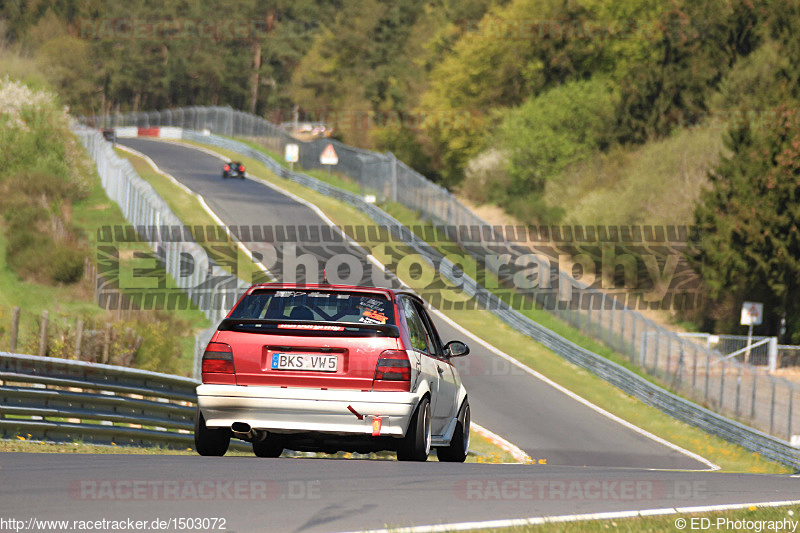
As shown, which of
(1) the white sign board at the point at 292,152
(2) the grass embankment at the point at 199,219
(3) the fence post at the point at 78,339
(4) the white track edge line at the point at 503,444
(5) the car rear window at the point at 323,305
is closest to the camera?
(5) the car rear window at the point at 323,305

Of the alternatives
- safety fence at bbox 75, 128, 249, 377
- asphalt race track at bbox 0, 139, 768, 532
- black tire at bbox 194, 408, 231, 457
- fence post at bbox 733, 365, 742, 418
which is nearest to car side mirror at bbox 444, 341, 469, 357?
asphalt race track at bbox 0, 139, 768, 532

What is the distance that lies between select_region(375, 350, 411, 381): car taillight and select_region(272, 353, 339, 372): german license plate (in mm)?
372

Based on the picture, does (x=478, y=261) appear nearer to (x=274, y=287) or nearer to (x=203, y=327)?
(x=203, y=327)

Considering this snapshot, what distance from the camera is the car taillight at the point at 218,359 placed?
967 cm

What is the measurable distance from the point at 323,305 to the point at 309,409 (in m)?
1.18

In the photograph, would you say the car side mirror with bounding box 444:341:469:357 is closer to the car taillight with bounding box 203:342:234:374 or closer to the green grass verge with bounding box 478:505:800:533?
the car taillight with bounding box 203:342:234:374

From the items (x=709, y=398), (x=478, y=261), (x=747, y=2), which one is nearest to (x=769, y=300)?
(x=478, y=261)

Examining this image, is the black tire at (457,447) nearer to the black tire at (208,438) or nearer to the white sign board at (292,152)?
the black tire at (208,438)

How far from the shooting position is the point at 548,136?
209 feet

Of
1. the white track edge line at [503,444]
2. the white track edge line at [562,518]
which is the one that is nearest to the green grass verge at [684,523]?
the white track edge line at [562,518]

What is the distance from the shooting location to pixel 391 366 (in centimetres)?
962

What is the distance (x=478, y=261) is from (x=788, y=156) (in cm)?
1227

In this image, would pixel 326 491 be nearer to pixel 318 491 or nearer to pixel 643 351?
pixel 318 491

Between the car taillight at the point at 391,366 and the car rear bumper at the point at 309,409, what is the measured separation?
14cm
